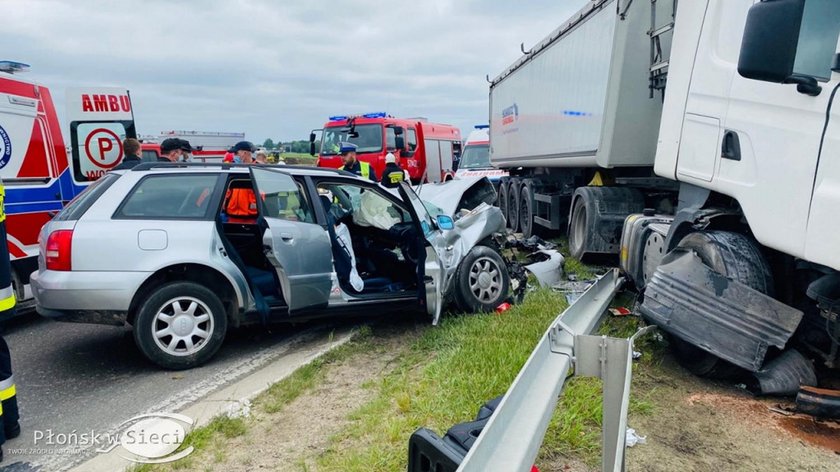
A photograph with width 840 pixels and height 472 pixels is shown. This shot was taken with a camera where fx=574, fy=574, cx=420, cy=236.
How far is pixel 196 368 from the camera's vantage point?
177 inches

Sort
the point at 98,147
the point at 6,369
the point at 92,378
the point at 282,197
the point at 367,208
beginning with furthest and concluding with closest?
the point at 98,147
the point at 367,208
the point at 282,197
the point at 92,378
the point at 6,369

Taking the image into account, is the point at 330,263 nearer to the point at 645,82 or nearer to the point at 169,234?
the point at 169,234

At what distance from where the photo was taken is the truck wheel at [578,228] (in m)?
7.44

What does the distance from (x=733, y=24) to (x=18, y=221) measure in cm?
659

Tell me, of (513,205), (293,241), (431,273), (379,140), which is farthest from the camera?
(379,140)

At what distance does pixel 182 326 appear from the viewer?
14.4 feet

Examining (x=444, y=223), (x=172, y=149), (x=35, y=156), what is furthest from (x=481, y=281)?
(x=35, y=156)

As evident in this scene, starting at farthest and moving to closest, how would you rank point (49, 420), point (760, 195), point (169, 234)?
point (169, 234) → point (49, 420) → point (760, 195)

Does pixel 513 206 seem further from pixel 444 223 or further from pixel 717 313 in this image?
pixel 717 313

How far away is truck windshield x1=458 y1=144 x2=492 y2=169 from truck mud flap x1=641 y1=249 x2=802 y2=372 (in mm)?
12254

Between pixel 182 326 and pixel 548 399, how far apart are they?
3.39 m

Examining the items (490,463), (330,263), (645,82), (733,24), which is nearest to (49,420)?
(330,263)

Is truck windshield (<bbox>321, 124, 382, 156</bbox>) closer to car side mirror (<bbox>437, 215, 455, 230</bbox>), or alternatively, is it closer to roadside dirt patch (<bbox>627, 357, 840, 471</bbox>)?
car side mirror (<bbox>437, 215, 455, 230</bbox>)

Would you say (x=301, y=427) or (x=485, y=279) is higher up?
(x=485, y=279)
